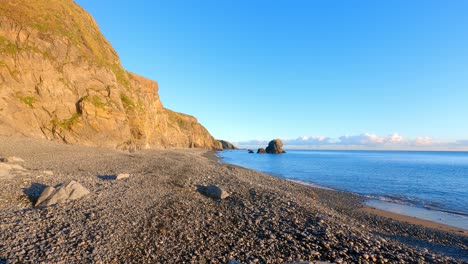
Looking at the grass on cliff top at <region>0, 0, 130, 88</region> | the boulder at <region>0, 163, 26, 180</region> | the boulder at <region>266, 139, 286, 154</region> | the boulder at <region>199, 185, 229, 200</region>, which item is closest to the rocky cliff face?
the grass on cliff top at <region>0, 0, 130, 88</region>

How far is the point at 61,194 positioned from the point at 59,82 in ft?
118

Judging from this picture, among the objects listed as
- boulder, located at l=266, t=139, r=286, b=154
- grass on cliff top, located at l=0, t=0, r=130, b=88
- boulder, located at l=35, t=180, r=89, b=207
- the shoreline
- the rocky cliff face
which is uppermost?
grass on cliff top, located at l=0, t=0, r=130, b=88

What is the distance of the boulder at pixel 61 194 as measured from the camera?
37.5ft

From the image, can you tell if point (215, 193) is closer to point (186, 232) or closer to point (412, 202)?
point (186, 232)

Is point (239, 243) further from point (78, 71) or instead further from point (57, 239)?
point (78, 71)

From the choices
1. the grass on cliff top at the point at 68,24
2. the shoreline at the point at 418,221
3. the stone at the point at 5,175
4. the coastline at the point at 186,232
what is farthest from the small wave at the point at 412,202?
the grass on cliff top at the point at 68,24

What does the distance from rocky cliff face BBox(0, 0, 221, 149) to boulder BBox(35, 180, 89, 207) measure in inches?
1167

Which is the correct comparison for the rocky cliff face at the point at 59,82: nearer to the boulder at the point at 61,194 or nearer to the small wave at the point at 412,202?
the boulder at the point at 61,194

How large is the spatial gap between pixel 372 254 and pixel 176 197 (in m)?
10.6

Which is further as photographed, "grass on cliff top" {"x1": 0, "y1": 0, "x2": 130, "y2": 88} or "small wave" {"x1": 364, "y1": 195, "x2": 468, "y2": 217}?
"grass on cliff top" {"x1": 0, "y1": 0, "x2": 130, "y2": 88}

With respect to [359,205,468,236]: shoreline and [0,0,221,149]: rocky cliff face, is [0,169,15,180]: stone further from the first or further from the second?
[359,205,468,236]: shoreline

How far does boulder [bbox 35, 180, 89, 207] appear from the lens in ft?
37.5

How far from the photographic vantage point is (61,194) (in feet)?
39.0

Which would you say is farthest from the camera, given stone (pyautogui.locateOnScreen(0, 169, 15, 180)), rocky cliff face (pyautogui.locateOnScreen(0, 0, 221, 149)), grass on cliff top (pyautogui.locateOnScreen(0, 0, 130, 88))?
grass on cliff top (pyautogui.locateOnScreen(0, 0, 130, 88))
